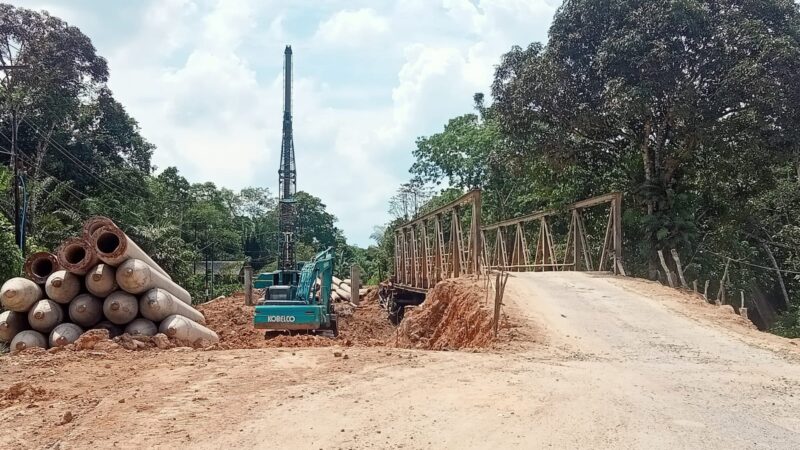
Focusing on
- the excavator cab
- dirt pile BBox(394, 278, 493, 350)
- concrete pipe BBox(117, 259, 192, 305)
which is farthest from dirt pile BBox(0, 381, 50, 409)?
the excavator cab

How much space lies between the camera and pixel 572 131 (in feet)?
63.6

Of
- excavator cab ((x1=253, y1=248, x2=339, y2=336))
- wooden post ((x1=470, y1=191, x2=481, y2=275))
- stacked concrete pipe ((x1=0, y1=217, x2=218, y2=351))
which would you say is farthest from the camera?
excavator cab ((x1=253, y1=248, x2=339, y2=336))

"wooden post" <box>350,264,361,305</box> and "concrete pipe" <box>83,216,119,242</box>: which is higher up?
"concrete pipe" <box>83,216,119,242</box>

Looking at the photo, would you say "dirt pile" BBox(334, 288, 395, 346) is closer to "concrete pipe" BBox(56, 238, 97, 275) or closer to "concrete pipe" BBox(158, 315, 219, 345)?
"concrete pipe" BBox(158, 315, 219, 345)

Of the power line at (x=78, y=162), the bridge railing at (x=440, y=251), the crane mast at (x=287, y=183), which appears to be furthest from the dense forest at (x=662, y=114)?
the power line at (x=78, y=162)

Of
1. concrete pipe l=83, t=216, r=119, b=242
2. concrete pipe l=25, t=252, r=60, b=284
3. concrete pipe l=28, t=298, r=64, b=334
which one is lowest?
concrete pipe l=28, t=298, r=64, b=334

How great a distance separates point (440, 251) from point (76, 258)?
10.8m

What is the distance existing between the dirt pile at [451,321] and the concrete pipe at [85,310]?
583 cm

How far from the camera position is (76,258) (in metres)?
12.1

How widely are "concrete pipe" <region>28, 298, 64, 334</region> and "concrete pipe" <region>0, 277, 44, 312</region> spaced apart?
135mm

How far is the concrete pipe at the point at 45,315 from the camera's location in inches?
455

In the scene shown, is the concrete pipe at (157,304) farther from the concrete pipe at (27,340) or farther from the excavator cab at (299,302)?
the excavator cab at (299,302)

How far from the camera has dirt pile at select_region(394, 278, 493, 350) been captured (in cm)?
1122

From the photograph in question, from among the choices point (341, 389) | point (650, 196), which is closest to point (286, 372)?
point (341, 389)
